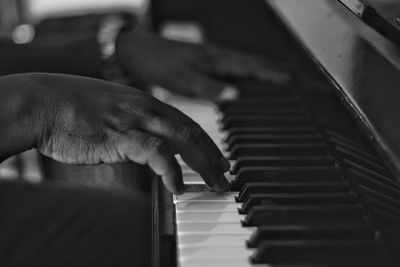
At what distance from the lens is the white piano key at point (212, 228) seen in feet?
2.71

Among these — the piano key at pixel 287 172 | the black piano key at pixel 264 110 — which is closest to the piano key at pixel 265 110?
the black piano key at pixel 264 110

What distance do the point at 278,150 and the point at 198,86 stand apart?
0.35 metres

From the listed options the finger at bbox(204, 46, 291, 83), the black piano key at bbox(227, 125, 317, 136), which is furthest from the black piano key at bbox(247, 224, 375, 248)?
the finger at bbox(204, 46, 291, 83)

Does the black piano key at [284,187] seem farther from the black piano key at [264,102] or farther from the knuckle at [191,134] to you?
the black piano key at [264,102]

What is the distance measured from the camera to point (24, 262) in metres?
1.12

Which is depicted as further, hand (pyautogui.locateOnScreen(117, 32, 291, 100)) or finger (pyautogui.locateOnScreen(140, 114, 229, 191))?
hand (pyautogui.locateOnScreen(117, 32, 291, 100))

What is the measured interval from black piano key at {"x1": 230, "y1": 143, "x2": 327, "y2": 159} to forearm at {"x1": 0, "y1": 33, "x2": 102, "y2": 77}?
1.85 ft

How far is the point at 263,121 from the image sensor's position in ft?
3.86

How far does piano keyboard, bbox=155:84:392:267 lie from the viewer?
2.49 feet

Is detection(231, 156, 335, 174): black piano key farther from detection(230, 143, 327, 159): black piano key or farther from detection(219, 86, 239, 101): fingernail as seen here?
detection(219, 86, 239, 101): fingernail

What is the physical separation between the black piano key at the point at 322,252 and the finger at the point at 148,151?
0.52 feet

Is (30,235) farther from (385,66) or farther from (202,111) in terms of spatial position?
(385,66)

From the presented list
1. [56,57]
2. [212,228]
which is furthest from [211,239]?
[56,57]

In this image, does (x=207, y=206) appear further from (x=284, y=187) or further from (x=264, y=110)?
(x=264, y=110)
